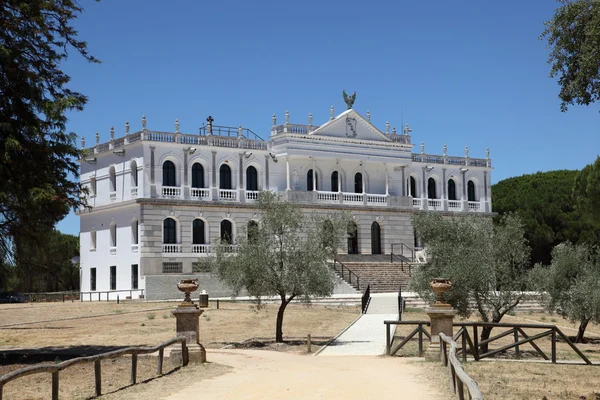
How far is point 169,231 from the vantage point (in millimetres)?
50812

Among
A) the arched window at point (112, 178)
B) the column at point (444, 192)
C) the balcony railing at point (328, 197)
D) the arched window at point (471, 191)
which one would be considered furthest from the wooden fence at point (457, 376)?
the arched window at point (471, 191)

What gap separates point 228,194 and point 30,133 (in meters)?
31.2

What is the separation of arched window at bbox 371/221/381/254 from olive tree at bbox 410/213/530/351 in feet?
94.5

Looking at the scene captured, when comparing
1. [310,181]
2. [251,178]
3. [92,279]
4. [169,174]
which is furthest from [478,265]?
[92,279]

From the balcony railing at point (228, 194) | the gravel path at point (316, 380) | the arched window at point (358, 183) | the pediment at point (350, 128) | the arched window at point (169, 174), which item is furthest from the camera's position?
the arched window at point (358, 183)

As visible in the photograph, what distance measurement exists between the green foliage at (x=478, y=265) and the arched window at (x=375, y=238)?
28.8 m

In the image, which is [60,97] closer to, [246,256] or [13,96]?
[13,96]

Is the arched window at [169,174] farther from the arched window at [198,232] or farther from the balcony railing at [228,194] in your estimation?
the balcony railing at [228,194]

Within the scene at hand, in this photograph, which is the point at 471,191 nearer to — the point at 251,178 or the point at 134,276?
the point at 251,178

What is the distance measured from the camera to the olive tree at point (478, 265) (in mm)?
27000

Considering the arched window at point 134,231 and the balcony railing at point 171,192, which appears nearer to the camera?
the arched window at point 134,231

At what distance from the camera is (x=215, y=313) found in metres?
37.2

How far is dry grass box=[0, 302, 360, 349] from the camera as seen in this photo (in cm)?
2791

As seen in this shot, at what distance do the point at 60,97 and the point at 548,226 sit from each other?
162 feet
